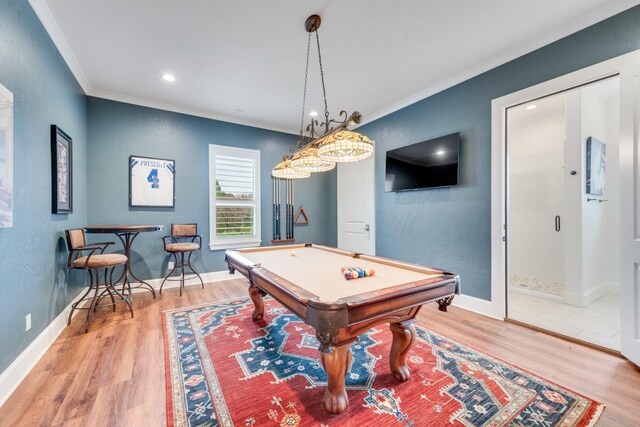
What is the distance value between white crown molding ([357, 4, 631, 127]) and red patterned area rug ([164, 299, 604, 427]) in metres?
2.89

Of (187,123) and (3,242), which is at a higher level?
(187,123)

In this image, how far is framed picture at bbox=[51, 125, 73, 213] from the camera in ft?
8.04

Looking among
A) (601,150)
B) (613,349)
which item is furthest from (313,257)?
(601,150)

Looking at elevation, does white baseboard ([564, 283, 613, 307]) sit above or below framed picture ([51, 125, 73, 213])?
below

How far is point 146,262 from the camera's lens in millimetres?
3854

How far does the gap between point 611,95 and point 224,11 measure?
5.06 m

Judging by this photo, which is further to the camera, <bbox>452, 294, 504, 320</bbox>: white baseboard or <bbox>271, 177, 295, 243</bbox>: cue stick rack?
<bbox>271, 177, 295, 243</bbox>: cue stick rack

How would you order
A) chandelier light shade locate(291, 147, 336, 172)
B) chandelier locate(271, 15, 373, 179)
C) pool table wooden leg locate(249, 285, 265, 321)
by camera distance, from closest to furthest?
chandelier locate(271, 15, 373, 179), chandelier light shade locate(291, 147, 336, 172), pool table wooden leg locate(249, 285, 265, 321)

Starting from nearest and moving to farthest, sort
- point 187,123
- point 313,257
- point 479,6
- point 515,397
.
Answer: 1. point 515,397
2. point 479,6
3. point 313,257
4. point 187,123

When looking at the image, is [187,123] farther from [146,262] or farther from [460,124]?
[460,124]

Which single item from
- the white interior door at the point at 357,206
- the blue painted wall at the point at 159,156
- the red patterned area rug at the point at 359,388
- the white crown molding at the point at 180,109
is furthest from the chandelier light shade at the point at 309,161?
the white crown molding at the point at 180,109

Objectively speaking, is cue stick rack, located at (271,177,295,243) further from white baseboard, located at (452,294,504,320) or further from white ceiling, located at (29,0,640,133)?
white baseboard, located at (452,294,504,320)

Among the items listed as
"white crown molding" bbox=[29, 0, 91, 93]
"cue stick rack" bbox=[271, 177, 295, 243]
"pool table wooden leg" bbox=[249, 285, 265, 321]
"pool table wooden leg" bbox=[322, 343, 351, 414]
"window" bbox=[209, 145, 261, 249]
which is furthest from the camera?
"cue stick rack" bbox=[271, 177, 295, 243]

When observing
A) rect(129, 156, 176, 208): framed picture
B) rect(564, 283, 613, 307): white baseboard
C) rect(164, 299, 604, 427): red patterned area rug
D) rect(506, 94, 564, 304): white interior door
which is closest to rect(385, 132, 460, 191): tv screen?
rect(506, 94, 564, 304): white interior door
